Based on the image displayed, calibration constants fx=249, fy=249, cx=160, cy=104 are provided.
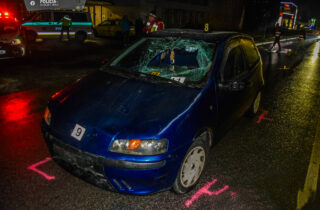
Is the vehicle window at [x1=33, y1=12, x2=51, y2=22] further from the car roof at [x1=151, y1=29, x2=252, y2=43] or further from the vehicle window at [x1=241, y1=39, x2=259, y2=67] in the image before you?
the vehicle window at [x1=241, y1=39, x2=259, y2=67]

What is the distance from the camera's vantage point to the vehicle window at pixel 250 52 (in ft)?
Answer: 13.8

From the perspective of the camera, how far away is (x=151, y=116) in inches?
98.7

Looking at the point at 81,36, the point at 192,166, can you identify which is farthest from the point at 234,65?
the point at 81,36

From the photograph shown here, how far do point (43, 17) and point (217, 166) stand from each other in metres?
15.8

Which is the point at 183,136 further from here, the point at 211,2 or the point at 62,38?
the point at 211,2

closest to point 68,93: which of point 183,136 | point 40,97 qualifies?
point 183,136

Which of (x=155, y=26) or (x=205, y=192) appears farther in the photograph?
(x=155, y=26)

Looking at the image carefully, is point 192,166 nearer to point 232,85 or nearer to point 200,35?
point 232,85

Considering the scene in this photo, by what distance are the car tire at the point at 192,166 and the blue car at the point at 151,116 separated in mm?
12

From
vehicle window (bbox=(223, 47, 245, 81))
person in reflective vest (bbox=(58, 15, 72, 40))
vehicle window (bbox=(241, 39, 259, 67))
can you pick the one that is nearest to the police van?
person in reflective vest (bbox=(58, 15, 72, 40))

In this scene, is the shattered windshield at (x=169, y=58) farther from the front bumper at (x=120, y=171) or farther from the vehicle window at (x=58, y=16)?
the vehicle window at (x=58, y=16)

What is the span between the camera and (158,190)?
8.03ft

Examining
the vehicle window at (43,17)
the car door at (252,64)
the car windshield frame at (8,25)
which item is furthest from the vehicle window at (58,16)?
the car door at (252,64)

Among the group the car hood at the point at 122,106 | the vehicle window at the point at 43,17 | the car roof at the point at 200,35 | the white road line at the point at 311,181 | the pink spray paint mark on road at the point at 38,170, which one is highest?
the vehicle window at the point at 43,17
